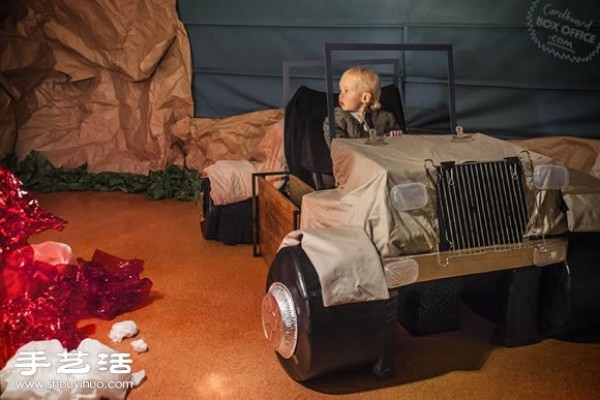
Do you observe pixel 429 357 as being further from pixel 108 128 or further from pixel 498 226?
pixel 108 128

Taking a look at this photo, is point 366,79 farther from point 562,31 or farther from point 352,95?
point 562,31

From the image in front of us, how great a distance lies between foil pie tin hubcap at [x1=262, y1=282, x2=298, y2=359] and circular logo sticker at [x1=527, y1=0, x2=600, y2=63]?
240 centimetres

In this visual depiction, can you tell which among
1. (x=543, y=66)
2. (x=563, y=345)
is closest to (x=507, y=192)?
(x=563, y=345)

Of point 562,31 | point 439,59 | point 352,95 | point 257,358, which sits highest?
point 562,31

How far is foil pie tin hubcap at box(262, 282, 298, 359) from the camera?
2029 millimetres

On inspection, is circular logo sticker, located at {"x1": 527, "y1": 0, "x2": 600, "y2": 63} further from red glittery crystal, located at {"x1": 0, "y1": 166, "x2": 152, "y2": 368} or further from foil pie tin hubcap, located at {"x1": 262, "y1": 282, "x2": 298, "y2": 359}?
red glittery crystal, located at {"x1": 0, "y1": 166, "x2": 152, "y2": 368}

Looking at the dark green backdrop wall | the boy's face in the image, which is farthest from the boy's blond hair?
the dark green backdrop wall

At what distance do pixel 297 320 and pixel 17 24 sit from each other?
387 centimetres

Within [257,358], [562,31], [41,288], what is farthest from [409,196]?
[562,31]

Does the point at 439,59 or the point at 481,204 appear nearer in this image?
the point at 481,204

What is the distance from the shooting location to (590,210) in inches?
89.7

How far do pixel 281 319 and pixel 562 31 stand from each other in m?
2.54

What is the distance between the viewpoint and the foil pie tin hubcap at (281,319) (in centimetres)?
203

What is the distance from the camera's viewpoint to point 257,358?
2.33 meters
